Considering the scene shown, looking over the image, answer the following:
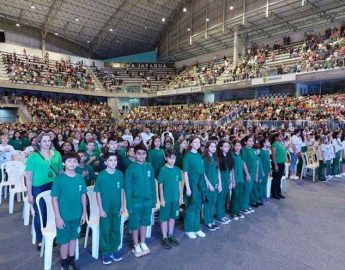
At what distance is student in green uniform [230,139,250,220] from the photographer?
5383 mm

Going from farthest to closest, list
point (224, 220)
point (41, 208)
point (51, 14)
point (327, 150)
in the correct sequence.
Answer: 1. point (51, 14)
2. point (327, 150)
3. point (224, 220)
4. point (41, 208)

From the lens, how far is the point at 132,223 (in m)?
3.82

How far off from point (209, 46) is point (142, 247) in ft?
101

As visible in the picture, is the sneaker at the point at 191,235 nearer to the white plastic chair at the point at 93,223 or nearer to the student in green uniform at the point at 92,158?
the white plastic chair at the point at 93,223

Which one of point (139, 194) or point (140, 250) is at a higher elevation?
point (139, 194)

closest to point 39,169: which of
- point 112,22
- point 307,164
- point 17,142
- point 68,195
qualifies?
point 68,195

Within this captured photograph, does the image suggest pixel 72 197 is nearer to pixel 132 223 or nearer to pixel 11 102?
pixel 132 223

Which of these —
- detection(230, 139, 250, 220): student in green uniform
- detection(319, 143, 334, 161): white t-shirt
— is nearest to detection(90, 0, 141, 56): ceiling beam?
detection(319, 143, 334, 161): white t-shirt

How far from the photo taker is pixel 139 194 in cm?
380

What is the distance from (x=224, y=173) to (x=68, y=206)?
2.86 metres

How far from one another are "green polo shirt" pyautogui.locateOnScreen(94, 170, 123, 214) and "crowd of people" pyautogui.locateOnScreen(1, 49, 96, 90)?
25225 millimetres

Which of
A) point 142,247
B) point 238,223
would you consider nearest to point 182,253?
point 142,247

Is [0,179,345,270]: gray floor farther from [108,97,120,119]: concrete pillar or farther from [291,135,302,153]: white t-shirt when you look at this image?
[108,97,120,119]: concrete pillar

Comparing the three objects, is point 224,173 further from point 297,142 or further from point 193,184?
point 297,142
